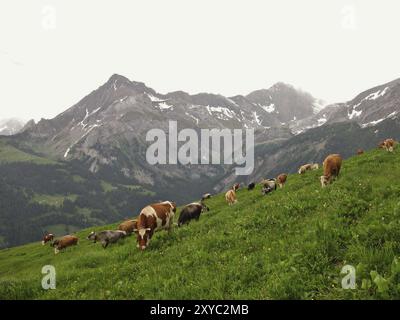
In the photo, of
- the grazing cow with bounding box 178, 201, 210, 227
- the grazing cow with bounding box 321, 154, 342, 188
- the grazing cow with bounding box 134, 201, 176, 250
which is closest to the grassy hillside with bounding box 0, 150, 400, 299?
the grazing cow with bounding box 134, 201, 176, 250

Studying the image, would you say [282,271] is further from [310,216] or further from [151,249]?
[151,249]

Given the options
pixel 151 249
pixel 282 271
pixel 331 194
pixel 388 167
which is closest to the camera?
pixel 282 271

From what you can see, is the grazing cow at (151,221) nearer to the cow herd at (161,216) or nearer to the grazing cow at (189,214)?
the cow herd at (161,216)

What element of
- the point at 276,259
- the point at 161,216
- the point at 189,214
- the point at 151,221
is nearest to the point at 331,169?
the point at 189,214

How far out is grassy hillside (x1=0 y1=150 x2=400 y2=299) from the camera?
10156 millimetres

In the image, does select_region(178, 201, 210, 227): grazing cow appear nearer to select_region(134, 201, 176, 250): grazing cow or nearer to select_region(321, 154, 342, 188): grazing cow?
select_region(134, 201, 176, 250): grazing cow

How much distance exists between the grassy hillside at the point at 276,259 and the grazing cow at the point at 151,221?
71cm

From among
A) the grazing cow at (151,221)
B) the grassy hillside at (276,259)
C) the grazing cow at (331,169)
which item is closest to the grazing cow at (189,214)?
the grazing cow at (151,221)

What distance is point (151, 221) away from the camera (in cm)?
2191

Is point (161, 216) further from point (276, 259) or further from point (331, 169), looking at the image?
point (331, 169)

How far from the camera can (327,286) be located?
10.1m
